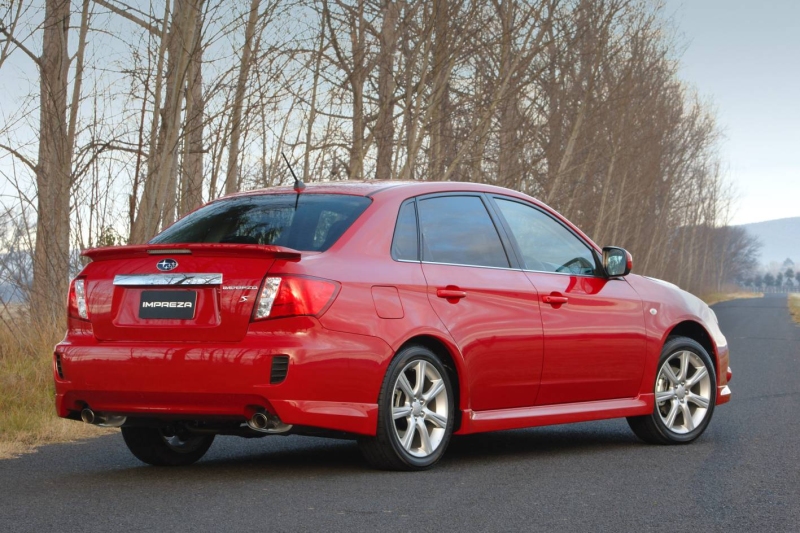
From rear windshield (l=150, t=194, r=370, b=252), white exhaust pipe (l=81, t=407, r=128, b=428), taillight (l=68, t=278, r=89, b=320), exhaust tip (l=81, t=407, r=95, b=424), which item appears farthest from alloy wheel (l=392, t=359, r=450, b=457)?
taillight (l=68, t=278, r=89, b=320)

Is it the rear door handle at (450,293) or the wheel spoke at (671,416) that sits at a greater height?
the rear door handle at (450,293)

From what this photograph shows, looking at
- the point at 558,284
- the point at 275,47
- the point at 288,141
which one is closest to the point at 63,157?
the point at 275,47

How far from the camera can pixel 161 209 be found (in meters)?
11.9

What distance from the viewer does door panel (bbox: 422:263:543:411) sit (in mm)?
6500

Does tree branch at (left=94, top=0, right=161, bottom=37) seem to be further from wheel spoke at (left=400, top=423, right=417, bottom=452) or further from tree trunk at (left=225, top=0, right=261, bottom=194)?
wheel spoke at (left=400, top=423, right=417, bottom=452)

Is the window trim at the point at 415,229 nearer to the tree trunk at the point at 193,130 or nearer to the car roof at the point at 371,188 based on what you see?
the car roof at the point at 371,188

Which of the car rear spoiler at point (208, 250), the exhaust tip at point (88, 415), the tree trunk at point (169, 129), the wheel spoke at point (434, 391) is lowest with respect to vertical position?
the exhaust tip at point (88, 415)

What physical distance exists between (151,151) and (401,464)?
6.52 metres

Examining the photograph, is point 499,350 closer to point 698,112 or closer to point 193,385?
point 193,385

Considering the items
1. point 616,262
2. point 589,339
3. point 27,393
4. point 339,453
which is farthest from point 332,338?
point 27,393

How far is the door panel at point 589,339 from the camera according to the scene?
23.5 feet

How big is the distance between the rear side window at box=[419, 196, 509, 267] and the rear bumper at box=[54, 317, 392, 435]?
0.87 m

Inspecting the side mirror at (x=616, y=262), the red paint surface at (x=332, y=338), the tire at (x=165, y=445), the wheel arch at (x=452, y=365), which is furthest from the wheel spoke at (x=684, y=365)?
the tire at (x=165, y=445)

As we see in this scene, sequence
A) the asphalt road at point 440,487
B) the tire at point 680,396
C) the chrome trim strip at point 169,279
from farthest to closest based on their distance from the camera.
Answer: the tire at point 680,396
the chrome trim strip at point 169,279
the asphalt road at point 440,487
